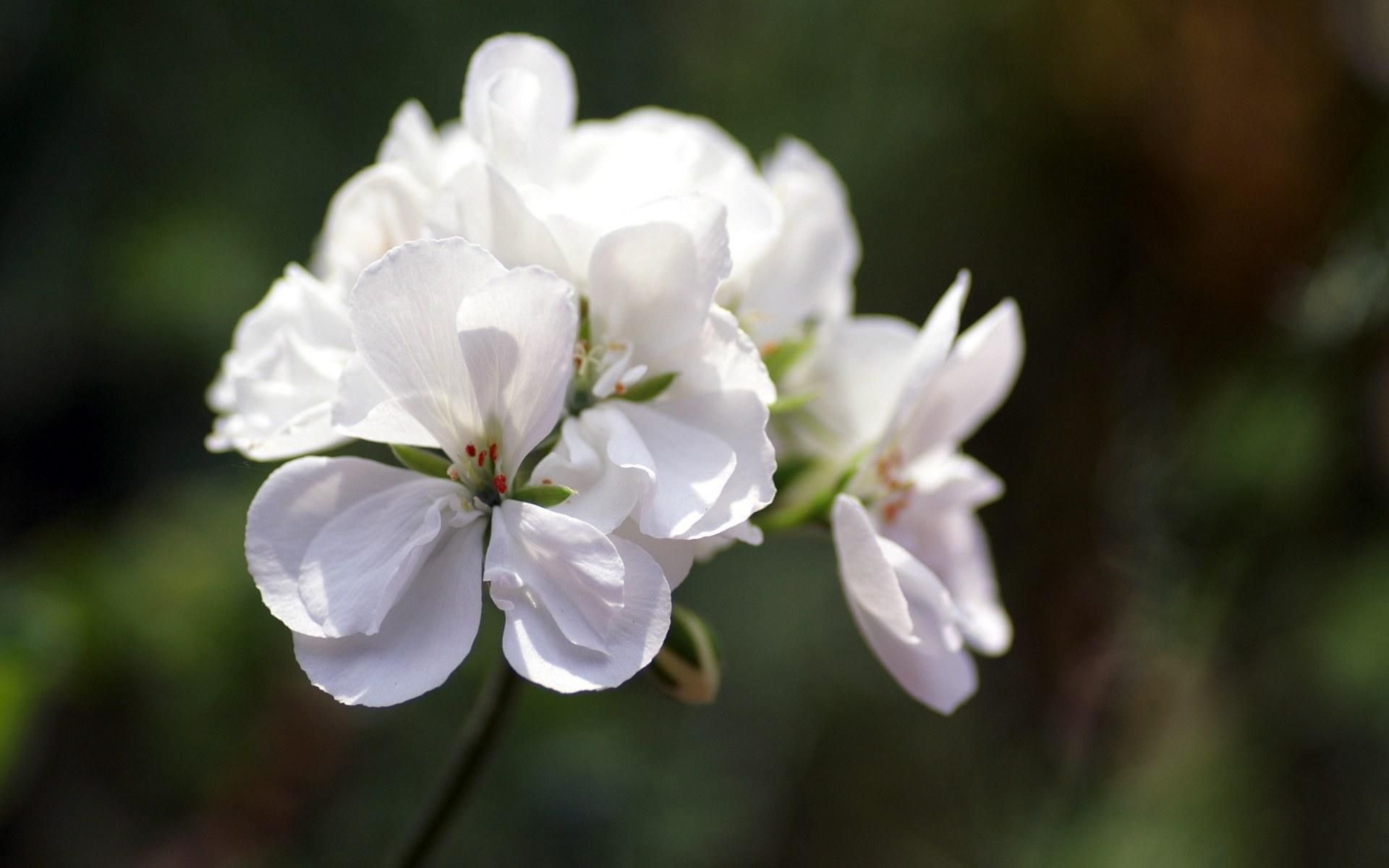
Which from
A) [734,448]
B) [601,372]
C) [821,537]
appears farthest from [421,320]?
[821,537]

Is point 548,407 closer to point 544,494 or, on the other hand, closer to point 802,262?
point 544,494

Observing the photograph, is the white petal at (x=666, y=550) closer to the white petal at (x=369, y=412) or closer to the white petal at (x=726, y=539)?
the white petal at (x=726, y=539)

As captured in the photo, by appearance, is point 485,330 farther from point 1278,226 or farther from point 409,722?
point 1278,226

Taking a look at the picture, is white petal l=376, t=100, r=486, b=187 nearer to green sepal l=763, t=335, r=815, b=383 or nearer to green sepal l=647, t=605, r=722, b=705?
green sepal l=763, t=335, r=815, b=383

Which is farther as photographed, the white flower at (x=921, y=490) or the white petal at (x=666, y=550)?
the white flower at (x=921, y=490)

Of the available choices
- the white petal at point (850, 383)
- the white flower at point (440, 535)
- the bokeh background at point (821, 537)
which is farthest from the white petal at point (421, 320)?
the bokeh background at point (821, 537)
